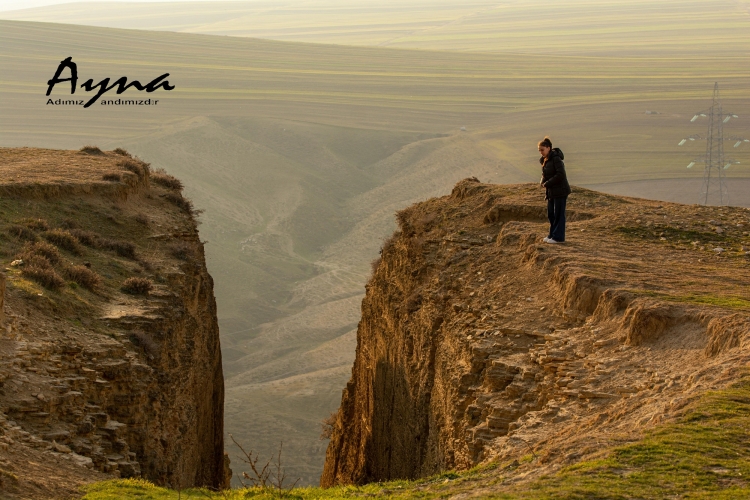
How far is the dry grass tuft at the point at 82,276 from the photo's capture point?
17.1 meters

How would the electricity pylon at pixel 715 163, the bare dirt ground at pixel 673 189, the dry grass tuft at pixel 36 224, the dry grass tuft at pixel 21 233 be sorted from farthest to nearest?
the bare dirt ground at pixel 673 189 < the electricity pylon at pixel 715 163 < the dry grass tuft at pixel 36 224 < the dry grass tuft at pixel 21 233

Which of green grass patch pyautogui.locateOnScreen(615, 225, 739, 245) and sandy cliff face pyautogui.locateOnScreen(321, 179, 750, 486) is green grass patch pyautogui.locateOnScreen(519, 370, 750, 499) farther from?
green grass patch pyautogui.locateOnScreen(615, 225, 739, 245)

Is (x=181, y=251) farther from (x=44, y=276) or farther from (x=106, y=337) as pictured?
(x=106, y=337)

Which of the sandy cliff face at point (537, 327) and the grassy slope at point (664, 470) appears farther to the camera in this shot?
the sandy cliff face at point (537, 327)

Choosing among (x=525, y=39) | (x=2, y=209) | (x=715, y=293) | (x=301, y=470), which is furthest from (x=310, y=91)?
(x=715, y=293)

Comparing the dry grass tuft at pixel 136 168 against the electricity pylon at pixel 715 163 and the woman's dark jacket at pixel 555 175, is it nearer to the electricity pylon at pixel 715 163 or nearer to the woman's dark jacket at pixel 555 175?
the woman's dark jacket at pixel 555 175

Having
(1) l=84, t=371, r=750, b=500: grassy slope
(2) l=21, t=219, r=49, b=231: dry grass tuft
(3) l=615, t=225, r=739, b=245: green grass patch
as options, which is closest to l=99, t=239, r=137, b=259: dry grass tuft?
(2) l=21, t=219, r=49, b=231: dry grass tuft

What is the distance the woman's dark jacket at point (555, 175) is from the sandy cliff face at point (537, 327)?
102 centimetres

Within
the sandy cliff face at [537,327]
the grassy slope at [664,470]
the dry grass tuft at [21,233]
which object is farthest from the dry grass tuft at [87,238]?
the grassy slope at [664,470]

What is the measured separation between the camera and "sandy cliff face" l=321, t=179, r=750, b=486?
11.4 metres

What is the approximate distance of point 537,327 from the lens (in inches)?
562

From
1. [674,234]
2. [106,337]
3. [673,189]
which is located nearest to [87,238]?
[106,337]

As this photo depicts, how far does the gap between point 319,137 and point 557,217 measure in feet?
291

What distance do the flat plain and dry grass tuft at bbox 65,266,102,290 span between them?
1907 centimetres
